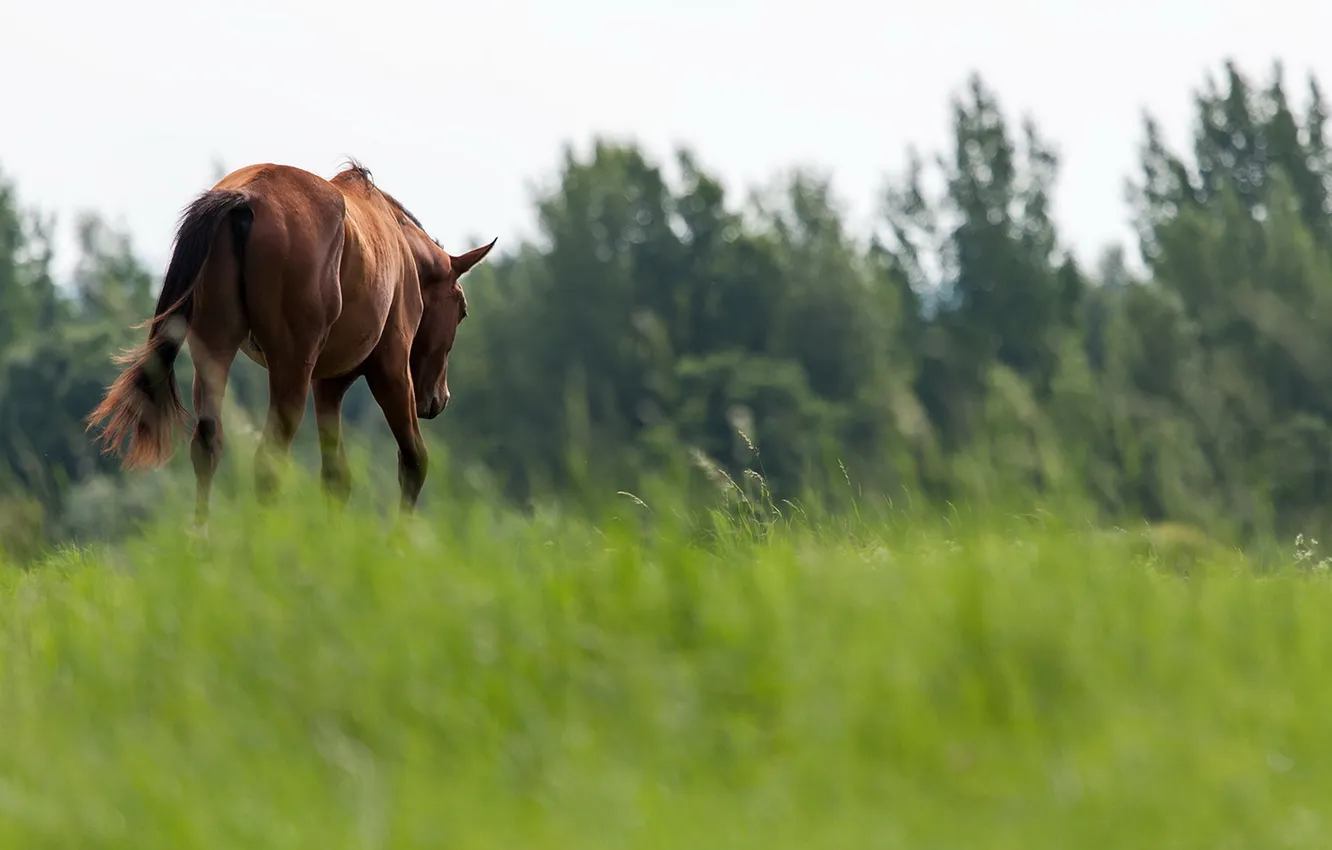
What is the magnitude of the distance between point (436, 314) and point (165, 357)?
334 cm

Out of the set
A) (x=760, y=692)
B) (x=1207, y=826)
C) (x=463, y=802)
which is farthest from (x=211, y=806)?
(x=1207, y=826)

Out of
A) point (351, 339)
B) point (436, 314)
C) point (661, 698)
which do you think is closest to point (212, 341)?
point (351, 339)

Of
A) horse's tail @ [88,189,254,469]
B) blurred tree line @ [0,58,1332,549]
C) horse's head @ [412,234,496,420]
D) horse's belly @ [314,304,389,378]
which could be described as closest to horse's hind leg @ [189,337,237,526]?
horse's tail @ [88,189,254,469]

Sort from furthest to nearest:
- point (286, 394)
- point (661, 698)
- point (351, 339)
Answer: point (351, 339) → point (286, 394) → point (661, 698)

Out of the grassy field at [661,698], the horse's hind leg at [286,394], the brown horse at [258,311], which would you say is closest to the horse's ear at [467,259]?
the brown horse at [258,311]

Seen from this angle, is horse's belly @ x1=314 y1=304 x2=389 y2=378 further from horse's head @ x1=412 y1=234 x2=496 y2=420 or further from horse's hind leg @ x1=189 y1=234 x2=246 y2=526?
horse's head @ x1=412 y1=234 x2=496 y2=420

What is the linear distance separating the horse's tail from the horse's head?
2.73 m

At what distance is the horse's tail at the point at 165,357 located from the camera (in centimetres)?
804

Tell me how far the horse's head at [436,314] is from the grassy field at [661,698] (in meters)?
5.58

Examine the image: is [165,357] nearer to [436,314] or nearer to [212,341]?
[212,341]

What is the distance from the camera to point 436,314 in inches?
446

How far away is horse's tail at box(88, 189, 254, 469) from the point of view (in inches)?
316

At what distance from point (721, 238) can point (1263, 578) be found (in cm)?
7773

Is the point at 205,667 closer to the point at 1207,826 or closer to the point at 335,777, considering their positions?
the point at 335,777
